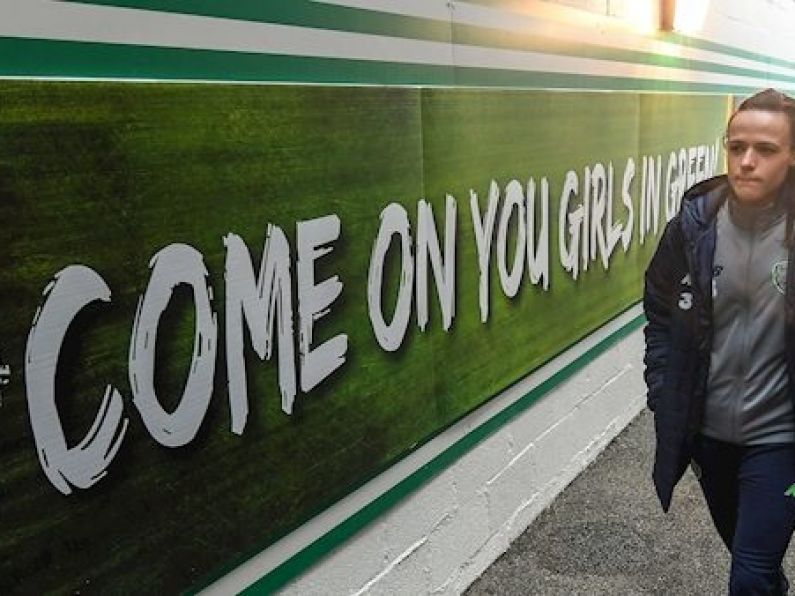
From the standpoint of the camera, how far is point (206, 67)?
1967 millimetres

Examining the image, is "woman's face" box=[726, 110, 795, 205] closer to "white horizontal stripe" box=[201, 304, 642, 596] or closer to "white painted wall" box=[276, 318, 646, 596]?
"white horizontal stripe" box=[201, 304, 642, 596]

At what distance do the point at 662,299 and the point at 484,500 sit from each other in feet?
3.98

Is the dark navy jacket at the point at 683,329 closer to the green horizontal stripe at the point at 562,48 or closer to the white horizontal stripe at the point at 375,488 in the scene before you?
the white horizontal stripe at the point at 375,488

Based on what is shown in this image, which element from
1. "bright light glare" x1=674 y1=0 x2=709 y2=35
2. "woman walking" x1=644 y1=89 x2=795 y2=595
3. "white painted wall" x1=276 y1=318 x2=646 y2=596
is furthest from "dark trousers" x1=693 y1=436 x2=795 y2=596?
"bright light glare" x1=674 y1=0 x2=709 y2=35

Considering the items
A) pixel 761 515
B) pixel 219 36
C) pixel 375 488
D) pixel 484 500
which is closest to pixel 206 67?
pixel 219 36

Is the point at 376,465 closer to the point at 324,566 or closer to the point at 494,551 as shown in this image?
the point at 324,566

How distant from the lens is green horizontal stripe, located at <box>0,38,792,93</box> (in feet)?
5.29

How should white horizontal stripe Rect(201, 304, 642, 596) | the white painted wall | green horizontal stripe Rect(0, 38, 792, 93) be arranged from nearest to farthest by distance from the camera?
green horizontal stripe Rect(0, 38, 792, 93)
white horizontal stripe Rect(201, 304, 642, 596)
the white painted wall

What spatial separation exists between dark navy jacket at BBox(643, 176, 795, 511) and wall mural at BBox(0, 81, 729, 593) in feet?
2.35

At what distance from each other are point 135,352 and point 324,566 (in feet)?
3.22

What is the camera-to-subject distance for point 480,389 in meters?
3.21

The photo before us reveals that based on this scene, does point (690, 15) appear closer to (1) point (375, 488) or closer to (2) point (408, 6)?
(2) point (408, 6)

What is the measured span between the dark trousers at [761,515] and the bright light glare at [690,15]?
3.38 metres

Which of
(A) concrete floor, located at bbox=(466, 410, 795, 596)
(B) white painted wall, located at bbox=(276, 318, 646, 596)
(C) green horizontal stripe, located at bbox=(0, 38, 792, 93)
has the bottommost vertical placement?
(A) concrete floor, located at bbox=(466, 410, 795, 596)
